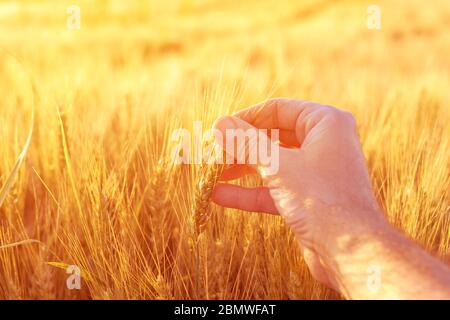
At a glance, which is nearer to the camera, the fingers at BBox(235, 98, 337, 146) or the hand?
the hand

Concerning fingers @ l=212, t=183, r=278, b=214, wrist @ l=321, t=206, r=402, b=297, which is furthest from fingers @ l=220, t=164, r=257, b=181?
wrist @ l=321, t=206, r=402, b=297

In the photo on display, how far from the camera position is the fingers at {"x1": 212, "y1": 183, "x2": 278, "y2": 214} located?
1130 millimetres

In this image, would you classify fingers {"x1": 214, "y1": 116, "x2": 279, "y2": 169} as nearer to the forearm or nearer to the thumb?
the thumb

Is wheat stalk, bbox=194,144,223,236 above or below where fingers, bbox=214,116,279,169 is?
below

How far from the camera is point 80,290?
1192 mm

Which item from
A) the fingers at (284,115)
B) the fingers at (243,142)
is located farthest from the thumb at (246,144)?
the fingers at (284,115)

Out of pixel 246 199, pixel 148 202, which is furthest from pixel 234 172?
pixel 148 202

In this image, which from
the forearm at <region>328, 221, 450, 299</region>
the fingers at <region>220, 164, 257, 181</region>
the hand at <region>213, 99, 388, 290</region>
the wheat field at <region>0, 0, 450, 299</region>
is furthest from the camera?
the fingers at <region>220, 164, 257, 181</region>

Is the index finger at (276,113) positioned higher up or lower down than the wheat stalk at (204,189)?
higher up

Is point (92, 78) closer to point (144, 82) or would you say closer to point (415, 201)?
point (144, 82)

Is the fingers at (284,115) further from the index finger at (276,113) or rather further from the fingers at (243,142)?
the fingers at (243,142)

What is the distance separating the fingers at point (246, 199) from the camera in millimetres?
1130

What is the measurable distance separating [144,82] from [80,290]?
1.51 m

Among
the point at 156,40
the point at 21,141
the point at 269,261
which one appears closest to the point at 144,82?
the point at 21,141
